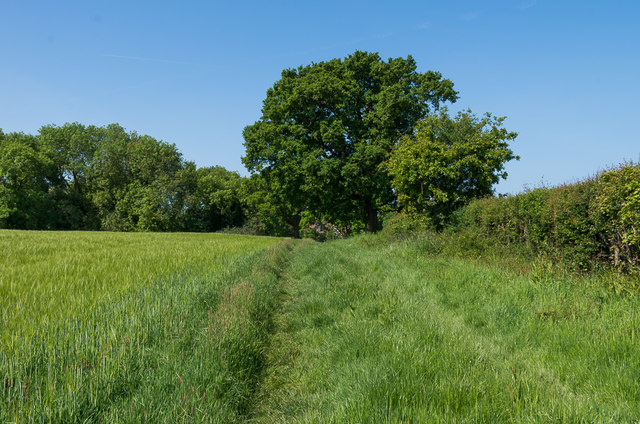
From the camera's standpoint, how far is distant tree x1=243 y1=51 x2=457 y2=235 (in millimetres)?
23422

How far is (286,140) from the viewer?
25.5 metres

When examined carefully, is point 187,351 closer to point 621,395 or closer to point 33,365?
point 33,365

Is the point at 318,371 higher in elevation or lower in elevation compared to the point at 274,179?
lower

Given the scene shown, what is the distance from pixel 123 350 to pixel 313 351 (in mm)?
2357

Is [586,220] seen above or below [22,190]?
below

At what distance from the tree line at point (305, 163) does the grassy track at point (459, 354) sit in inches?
435

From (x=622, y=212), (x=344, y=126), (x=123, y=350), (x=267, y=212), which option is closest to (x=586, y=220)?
(x=622, y=212)

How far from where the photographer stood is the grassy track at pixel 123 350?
2412 mm

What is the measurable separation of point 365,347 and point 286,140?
2330 cm

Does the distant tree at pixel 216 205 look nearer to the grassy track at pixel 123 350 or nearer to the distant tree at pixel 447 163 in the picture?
the distant tree at pixel 447 163

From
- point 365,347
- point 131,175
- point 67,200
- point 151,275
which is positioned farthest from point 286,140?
point 67,200

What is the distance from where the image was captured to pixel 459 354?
11.4 ft

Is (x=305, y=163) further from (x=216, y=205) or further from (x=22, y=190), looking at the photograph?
(x=22, y=190)

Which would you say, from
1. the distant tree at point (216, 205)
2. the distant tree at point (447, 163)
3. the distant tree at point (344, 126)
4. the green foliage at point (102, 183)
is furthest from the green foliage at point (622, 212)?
the distant tree at point (216, 205)
